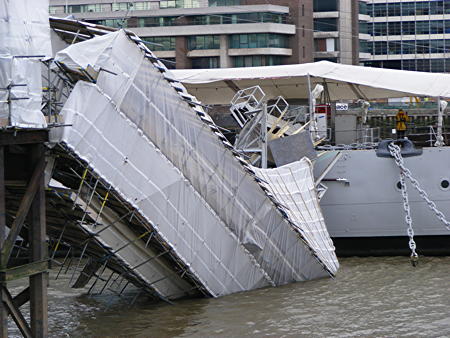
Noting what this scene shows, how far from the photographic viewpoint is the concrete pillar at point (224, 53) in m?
76.6

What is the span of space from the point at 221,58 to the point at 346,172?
48070 millimetres

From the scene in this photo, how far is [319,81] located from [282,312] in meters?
14.4

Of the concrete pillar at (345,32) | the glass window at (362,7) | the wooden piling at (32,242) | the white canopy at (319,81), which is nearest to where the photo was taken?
the wooden piling at (32,242)

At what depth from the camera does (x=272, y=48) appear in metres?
77.8

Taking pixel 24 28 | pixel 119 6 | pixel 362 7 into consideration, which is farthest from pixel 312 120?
pixel 362 7

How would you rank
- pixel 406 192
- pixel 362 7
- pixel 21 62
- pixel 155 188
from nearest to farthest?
pixel 21 62
pixel 155 188
pixel 406 192
pixel 362 7

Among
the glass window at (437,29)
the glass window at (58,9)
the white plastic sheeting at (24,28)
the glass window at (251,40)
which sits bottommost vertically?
the white plastic sheeting at (24,28)

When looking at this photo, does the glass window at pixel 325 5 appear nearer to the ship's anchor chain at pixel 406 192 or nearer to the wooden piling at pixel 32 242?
the ship's anchor chain at pixel 406 192

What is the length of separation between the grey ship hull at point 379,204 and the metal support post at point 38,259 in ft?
47.8

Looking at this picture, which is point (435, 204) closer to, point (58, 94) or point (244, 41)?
point (58, 94)

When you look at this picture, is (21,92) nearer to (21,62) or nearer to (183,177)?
(21,62)

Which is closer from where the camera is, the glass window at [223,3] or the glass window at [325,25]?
the glass window at [223,3]

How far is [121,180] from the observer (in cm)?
1842

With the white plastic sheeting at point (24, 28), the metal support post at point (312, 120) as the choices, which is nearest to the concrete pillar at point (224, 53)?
the metal support post at point (312, 120)
